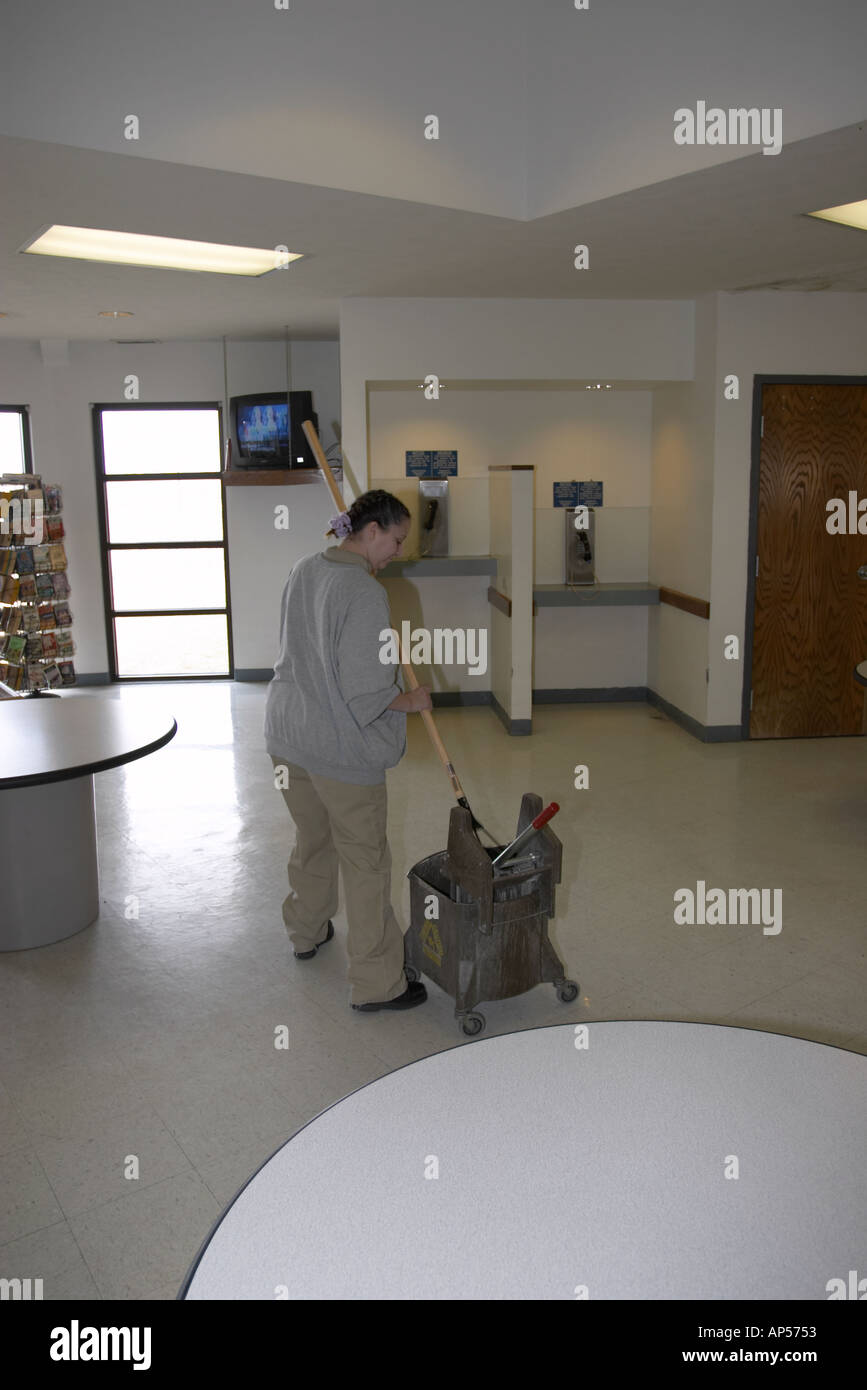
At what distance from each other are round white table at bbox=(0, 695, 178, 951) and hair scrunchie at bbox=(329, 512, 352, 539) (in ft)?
3.36

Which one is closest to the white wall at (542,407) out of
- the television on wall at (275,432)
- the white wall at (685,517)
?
the white wall at (685,517)

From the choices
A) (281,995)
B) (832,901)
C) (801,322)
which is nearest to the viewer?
(281,995)

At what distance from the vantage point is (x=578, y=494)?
25.3 feet

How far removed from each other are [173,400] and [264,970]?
6111 millimetres

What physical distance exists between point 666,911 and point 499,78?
132 inches

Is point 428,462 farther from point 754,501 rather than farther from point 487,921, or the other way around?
point 487,921

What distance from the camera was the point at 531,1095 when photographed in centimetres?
146

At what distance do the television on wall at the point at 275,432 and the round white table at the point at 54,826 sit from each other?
4.40 metres

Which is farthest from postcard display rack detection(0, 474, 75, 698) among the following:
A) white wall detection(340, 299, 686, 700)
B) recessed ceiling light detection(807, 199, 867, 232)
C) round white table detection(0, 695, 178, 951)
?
recessed ceiling light detection(807, 199, 867, 232)

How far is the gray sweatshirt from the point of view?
3.10 meters

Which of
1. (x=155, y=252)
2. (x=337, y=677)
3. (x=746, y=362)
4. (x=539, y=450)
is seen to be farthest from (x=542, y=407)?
(x=337, y=677)

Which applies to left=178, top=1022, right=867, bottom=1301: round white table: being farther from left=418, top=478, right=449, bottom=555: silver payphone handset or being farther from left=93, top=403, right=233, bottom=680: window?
→ left=93, top=403, right=233, bottom=680: window
